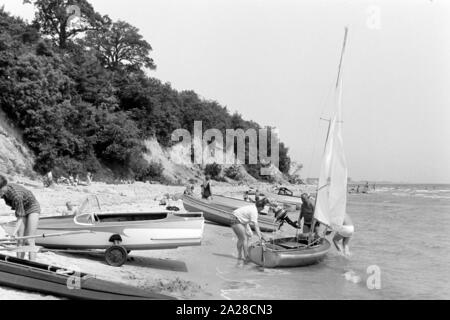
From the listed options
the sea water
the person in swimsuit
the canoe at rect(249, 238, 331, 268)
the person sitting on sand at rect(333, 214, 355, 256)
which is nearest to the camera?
the person in swimsuit

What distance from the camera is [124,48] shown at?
4688 cm

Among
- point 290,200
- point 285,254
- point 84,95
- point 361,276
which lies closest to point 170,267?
point 285,254

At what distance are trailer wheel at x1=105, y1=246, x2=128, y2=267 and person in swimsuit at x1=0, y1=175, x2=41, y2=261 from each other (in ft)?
6.91

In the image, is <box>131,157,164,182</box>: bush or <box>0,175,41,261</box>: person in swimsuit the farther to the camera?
<box>131,157,164,182</box>: bush

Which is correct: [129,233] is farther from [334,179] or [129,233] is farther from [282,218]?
[282,218]

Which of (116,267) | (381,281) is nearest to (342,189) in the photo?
(381,281)

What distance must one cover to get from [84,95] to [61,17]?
824 cm

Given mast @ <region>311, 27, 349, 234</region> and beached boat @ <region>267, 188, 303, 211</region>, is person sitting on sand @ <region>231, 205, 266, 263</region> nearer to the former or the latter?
mast @ <region>311, 27, 349, 234</region>

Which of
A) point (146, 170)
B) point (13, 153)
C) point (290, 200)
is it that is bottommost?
point (290, 200)

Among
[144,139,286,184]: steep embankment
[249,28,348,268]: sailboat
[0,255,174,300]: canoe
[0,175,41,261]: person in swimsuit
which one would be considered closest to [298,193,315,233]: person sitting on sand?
[249,28,348,268]: sailboat

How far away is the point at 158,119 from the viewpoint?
44469 mm

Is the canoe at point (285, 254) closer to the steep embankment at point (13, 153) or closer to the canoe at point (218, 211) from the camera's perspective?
the canoe at point (218, 211)

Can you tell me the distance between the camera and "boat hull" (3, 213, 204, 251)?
10.5 m

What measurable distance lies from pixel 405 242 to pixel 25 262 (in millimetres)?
15396
